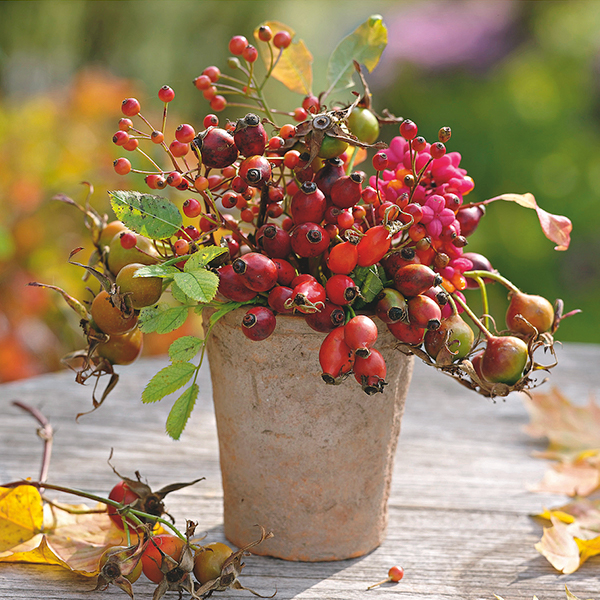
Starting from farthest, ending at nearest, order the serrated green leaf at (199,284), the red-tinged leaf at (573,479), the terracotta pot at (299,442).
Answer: the red-tinged leaf at (573,479) → the terracotta pot at (299,442) → the serrated green leaf at (199,284)

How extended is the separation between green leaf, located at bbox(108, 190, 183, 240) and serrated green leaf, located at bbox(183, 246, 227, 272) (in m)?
0.04

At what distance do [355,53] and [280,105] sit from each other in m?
3.51

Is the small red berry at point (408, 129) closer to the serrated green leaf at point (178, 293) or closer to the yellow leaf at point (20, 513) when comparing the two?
the serrated green leaf at point (178, 293)

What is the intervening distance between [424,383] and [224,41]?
11.0ft

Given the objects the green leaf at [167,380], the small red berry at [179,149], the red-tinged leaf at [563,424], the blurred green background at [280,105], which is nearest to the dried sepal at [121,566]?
the green leaf at [167,380]

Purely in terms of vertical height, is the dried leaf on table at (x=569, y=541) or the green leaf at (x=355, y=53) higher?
the green leaf at (x=355, y=53)

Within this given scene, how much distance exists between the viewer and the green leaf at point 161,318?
22.9 inches

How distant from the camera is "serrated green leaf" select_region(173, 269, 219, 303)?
542 mm

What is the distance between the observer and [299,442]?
0.66m

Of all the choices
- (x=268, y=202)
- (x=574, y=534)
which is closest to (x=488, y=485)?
(x=574, y=534)

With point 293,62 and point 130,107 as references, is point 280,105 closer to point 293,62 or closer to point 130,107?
point 293,62

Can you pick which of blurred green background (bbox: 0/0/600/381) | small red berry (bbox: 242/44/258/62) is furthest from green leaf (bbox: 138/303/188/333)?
blurred green background (bbox: 0/0/600/381)

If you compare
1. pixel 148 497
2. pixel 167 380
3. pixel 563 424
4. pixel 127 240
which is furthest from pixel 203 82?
pixel 563 424

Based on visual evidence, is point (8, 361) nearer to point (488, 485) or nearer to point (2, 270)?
point (2, 270)
